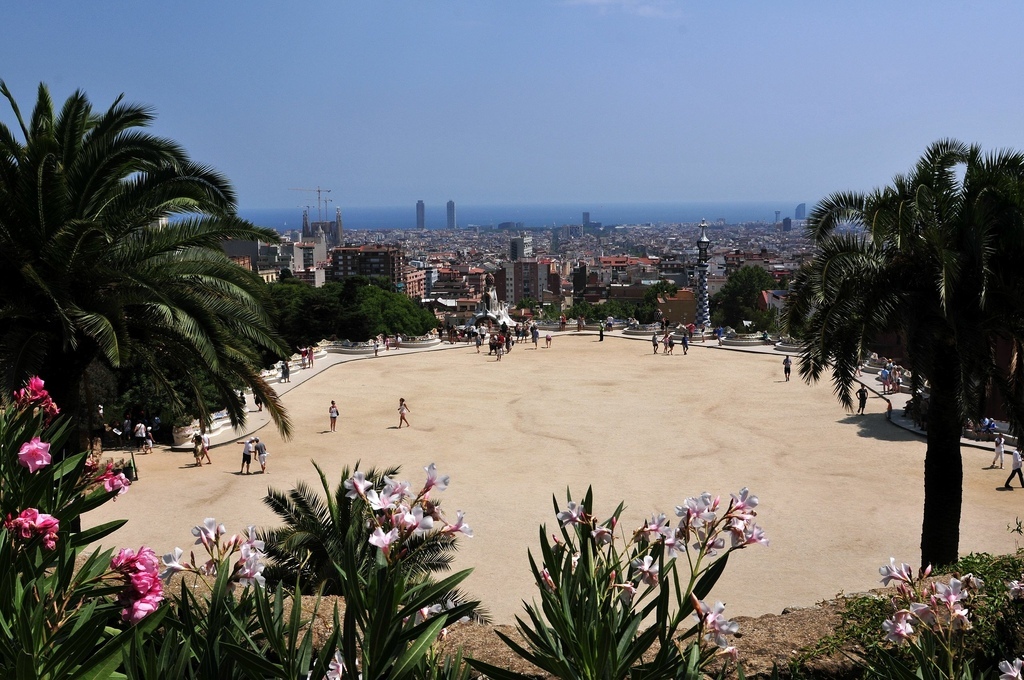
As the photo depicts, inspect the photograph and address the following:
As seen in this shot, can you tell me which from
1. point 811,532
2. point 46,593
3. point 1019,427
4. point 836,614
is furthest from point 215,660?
point 811,532

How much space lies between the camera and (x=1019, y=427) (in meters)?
9.48

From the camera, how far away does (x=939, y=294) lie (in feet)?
29.9

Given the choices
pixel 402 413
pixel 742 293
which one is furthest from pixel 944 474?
pixel 742 293

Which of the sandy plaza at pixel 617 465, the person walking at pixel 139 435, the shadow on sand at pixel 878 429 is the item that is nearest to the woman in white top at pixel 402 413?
the sandy plaza at pixel 617 465

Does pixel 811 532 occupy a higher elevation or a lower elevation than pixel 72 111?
lower

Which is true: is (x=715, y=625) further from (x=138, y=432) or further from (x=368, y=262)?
(x=368, y=262)

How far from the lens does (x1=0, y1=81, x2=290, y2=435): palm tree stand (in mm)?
8055

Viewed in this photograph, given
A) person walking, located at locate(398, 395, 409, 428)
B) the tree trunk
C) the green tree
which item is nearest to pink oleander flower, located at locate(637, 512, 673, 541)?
the tree trunk

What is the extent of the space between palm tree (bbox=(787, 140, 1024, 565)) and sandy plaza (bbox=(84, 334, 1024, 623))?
9.00 feet

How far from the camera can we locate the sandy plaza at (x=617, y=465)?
12.7 meters

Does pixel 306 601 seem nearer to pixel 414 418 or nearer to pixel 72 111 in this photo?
pixel 72 111

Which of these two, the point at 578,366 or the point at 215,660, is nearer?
the point at 215,660

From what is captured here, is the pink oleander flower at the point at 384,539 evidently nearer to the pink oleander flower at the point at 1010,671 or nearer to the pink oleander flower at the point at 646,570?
the pink oleander flower at the point at 646,570

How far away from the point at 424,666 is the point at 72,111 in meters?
7.52
